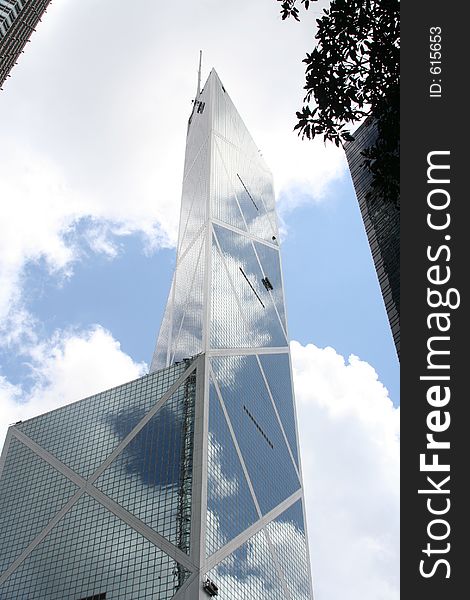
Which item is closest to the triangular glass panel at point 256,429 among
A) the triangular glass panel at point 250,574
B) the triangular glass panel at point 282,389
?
the triangular glass panel at point 282,389

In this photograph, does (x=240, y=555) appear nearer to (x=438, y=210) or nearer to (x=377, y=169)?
(x=377, y=169)

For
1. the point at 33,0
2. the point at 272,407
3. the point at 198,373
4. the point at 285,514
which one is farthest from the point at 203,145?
the point at 285,514

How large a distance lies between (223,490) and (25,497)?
20.2 metres

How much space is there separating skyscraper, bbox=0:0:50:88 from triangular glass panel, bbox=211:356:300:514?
3589 cm

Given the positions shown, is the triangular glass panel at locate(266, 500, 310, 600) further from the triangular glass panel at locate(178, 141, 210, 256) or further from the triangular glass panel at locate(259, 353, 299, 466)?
the triangular glass panel at locate(178, 141, 210, 256)

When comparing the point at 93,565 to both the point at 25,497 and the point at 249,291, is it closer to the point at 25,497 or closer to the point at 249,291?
the point at 25,497

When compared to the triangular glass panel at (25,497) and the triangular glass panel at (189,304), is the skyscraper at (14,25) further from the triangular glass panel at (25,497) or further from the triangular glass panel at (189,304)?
the triangular glass panel at (25,497)

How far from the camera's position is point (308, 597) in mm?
64125

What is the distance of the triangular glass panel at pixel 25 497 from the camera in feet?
188

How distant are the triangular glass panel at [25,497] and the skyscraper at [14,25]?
3775 cm

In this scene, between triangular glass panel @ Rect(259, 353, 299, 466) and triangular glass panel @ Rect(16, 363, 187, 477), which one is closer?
triangular glass panel @ Rect(16, 363, 187, 477)

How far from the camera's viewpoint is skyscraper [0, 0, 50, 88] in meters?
61.9

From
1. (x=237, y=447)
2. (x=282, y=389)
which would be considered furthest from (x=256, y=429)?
(x=282, y=389)

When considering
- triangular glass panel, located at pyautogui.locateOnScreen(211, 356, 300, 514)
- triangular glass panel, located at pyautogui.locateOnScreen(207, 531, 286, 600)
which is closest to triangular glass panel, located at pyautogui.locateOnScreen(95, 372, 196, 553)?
triangular glass panel, located at pyautogui.locateOnScreen(207, 531, 286, 600)
